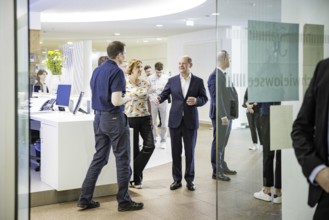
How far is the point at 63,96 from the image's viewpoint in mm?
5672

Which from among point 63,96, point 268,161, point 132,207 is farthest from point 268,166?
point 63,96

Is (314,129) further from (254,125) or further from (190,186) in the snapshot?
(190,186)

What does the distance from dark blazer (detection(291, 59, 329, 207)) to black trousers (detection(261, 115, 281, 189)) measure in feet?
3.83

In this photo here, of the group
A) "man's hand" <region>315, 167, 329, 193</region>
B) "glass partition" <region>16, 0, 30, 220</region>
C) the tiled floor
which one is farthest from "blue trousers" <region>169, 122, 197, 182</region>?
"man's hand" <region>315, 167, 329, 193</region>

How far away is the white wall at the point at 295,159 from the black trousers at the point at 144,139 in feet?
6.70

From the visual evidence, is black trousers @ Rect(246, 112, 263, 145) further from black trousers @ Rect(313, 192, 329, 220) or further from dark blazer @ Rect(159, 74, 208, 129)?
dark blazer @ Rect(159, 74, 208, 129)

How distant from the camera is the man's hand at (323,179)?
5.27 ft

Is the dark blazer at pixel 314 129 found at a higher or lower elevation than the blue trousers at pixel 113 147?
higher

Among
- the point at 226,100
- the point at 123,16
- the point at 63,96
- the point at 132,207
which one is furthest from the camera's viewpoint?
the point at 123,16

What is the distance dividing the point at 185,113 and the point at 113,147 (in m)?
1.09

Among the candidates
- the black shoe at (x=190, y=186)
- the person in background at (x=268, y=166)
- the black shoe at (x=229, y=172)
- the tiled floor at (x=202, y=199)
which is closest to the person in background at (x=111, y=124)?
the tiled floor at (x=202, y=199)

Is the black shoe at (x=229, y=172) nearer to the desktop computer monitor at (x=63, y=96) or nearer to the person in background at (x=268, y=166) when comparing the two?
the person in background at (x=268, y=166)

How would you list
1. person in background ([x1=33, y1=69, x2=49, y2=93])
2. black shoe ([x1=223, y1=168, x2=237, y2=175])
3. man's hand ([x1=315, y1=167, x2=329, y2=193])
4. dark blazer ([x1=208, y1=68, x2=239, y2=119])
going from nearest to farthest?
1. man's hand ([x1=315, y1=167, x2=329, y2=193])
2. dark blazer ([x1=208, y1=68, x2=239, y2=119])
3. black shoe ([x1=223, y1=168, x2=237, y2=175])
4. person in background ([x1=33, y1=69, x2=49, y2=93])

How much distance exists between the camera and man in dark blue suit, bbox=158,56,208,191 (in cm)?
468
